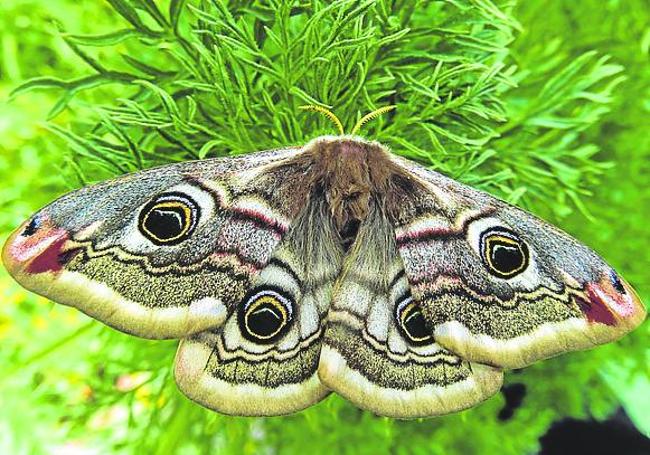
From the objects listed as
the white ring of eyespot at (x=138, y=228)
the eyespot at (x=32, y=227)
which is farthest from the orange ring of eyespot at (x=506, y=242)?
the eyespot at (x=32, y=227)

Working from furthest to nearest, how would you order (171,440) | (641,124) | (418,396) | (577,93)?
(641,124)
(171,440)
(577,93)
(418,396)

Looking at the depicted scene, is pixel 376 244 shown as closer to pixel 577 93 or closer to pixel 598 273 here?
pixel 598 273

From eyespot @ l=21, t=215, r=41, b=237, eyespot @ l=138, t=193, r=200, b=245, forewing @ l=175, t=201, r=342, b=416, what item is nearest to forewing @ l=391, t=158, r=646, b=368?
forewing @ l=175, t=201, r=342, b=416

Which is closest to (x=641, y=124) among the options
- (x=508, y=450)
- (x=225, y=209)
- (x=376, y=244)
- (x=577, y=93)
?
(x=577, y=93)

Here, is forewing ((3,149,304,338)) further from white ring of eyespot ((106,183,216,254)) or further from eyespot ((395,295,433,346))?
eyespot ((395,295,433,346))

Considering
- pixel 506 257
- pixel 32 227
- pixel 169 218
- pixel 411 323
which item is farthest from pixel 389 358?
pixel 32 227
